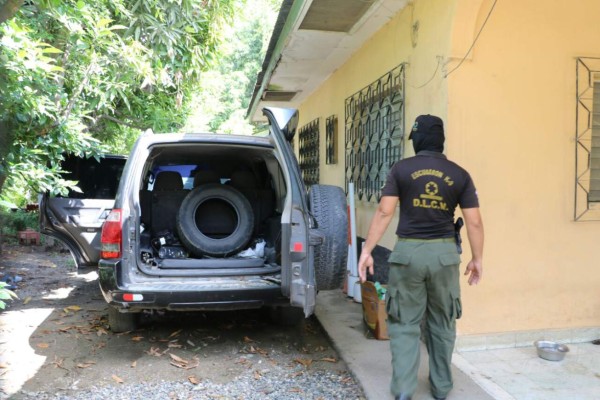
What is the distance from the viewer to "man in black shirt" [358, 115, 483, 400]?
9.54 ft

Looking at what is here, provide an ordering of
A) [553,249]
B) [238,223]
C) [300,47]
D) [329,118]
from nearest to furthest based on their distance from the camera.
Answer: [553,249] < [238,223] < [300,47] < [329,118]

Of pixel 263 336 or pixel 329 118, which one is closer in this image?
pixel 263 336

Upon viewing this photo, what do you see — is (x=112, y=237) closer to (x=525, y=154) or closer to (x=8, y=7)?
(x=8, y=7)

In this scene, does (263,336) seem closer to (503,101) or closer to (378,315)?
(378,315)

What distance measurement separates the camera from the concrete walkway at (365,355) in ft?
10.4

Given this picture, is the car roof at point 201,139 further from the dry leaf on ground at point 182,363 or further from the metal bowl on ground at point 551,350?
the metal bowl on ground at point 551,350

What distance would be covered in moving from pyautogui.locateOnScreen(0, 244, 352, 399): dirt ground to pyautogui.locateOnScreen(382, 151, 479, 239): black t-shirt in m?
1.43

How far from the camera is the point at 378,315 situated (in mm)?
4141

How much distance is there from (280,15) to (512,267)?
374cm

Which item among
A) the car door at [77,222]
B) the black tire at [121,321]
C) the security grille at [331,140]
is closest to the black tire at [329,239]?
the black tire at [121,321]

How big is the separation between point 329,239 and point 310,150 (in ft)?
19.5

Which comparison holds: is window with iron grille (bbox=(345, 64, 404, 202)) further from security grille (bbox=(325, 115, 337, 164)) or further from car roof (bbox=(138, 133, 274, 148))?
car roof (bbox=(138, 133, 274, 148))

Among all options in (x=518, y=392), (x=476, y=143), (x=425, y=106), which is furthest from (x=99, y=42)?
(x=518, y=392)

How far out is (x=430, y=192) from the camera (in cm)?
291
